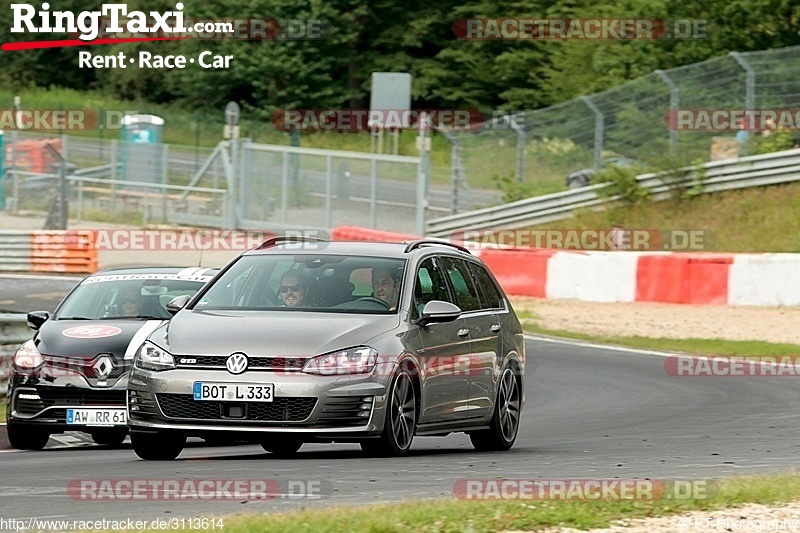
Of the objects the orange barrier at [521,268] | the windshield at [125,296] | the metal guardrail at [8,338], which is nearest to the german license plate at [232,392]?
the windshield at [125,296]

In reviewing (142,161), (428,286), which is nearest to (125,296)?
(428,286)

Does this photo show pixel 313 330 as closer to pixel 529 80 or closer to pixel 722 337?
pixel 722 337

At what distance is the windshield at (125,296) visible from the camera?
44.0 feet

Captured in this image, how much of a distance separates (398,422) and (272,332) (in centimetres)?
101

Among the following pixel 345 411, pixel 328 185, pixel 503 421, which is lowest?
pixel 503 421

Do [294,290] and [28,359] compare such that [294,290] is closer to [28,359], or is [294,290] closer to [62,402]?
[62,402]

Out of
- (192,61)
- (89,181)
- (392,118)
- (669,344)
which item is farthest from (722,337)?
(192,61)

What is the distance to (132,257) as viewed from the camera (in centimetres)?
3494

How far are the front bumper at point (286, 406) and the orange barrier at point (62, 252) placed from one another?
23944mm

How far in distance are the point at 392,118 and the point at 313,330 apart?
98.0 feet

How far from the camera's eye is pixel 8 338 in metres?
15.3

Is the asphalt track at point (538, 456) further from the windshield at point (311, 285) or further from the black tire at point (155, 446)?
the windshield at point (311, 285)

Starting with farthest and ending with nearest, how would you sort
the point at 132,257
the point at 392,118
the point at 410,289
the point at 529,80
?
the point at 529,80, the point at 392,118, the point at 132,257, the point at 410,289

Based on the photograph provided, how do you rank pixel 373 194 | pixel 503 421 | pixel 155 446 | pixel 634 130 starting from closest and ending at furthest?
pixel 155 446 < pixel 503 421 < pixel 634 130 < pixel 373 194
